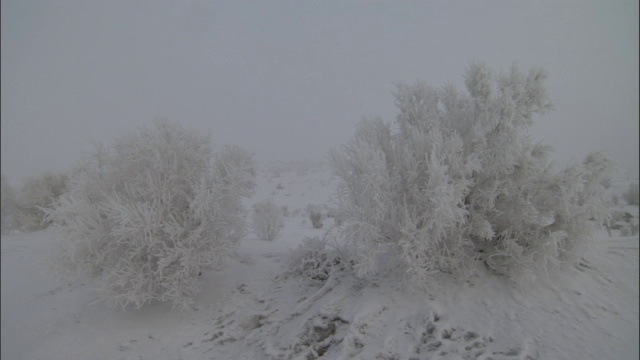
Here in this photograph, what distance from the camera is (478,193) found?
4.24 meters

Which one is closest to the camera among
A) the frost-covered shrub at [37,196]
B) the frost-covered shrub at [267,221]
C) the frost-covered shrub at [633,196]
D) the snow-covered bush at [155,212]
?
the snow-covered bush at [155,212]

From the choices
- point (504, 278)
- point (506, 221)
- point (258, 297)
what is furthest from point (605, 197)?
point (258, 297)

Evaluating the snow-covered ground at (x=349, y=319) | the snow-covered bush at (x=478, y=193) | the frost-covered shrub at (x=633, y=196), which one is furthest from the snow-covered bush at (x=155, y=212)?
the frost-covered shrub at (x=633, y=196)

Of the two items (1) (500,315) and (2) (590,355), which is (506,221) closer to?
(1) (500,315)

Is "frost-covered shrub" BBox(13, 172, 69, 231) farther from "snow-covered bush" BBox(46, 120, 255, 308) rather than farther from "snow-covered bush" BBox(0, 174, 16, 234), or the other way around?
"snow-covered bush" BBox(46, 120, 255, 308)

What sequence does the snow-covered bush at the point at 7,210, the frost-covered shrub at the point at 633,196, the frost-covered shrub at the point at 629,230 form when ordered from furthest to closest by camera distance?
the snow-covered bush at the point at 7,210 → the frost-covered shrub at the point at 633,196 → the frost-covered shrub at the point at 629,230

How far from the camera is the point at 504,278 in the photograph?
415 centimetres

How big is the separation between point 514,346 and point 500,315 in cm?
44

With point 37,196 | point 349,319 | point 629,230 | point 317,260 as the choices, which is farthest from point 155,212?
point 37,196

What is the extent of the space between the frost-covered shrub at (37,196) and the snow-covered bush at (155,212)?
6730 millimetres

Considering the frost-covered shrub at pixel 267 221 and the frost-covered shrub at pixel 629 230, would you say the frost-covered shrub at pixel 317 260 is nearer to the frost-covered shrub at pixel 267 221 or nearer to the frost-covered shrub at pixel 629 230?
the frost-covered shrub at pixel 267 221

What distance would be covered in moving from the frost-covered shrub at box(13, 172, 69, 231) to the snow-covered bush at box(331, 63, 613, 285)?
1018cm

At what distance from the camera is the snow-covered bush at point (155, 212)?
446cm

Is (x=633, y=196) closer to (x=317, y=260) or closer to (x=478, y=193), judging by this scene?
(x=478, y=193)
